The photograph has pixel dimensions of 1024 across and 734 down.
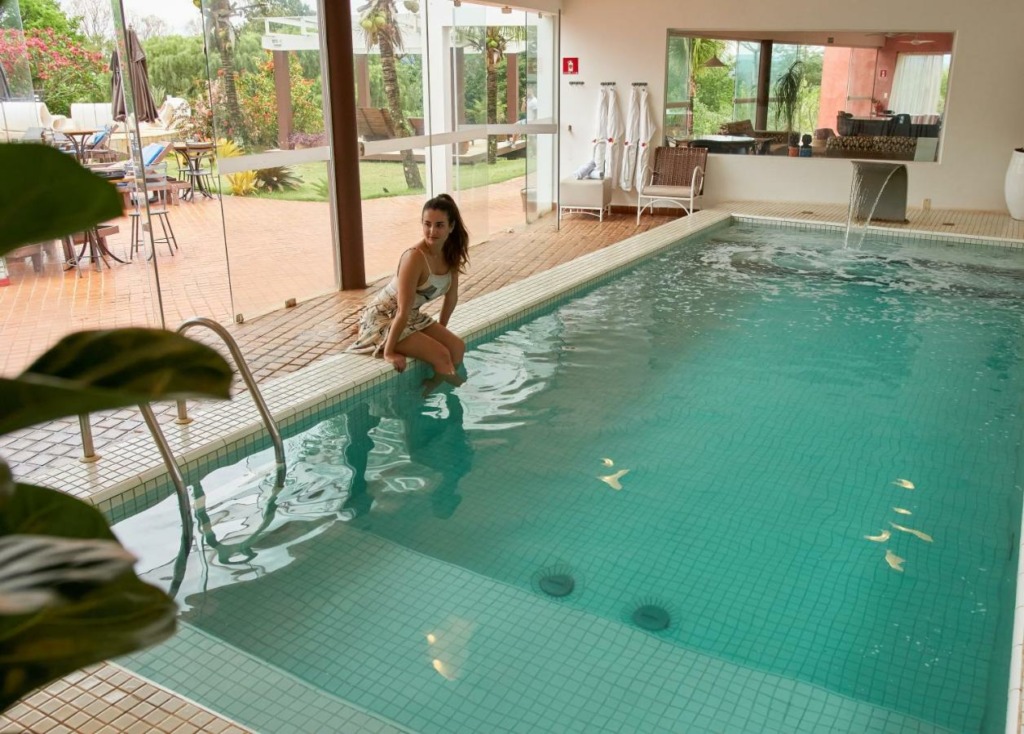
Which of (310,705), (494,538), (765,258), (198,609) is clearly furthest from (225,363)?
(765,258)

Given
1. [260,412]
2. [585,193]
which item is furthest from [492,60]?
[260,412]

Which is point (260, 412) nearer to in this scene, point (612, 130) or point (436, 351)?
point (436, 351)

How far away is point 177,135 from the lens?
10836mm

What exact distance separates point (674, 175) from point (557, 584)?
26.5 ft

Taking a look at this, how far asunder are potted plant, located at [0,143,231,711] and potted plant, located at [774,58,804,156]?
1126 centimetres

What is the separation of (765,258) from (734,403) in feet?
13.0

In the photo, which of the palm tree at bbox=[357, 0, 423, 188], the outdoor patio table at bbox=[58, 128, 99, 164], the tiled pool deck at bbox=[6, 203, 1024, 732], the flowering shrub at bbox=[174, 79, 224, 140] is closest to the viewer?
the tiled pool deck at bbox=[6, 203, 1024, 732]

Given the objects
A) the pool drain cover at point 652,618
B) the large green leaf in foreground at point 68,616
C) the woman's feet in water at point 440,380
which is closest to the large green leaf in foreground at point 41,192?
the large green leaf in foreground at point 68,616

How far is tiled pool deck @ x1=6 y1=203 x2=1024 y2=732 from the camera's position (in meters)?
2.26

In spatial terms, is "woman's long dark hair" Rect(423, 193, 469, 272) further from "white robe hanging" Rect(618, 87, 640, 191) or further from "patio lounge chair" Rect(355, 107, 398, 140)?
"white robe hanging" Rect(618, 87, 640, 191)

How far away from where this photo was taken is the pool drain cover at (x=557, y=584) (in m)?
3.08

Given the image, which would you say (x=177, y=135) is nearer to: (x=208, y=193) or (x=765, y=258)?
(x=208, y=193)

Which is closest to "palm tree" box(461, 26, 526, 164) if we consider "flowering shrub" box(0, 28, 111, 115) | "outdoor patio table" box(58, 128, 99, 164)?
"outdoor patio table" box(58, 128, 99, 164)

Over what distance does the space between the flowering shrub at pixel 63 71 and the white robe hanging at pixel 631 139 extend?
22.3 feet
